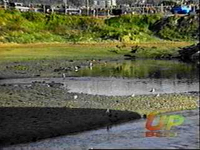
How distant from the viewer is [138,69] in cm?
4219

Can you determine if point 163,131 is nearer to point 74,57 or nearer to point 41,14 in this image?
point 74,57

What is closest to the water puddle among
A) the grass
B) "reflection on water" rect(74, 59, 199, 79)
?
"reflection on water" rect(74, 59, 199, 79)

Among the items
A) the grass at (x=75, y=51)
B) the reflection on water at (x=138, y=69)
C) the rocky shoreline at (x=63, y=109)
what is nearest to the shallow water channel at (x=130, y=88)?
the reflection on water at (x=138, y=69)

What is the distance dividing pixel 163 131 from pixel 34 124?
30.5 feet

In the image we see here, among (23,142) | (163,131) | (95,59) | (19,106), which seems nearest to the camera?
(163,131)

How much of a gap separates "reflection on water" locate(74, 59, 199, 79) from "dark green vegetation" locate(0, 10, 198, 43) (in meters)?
15.0

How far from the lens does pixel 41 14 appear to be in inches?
2904

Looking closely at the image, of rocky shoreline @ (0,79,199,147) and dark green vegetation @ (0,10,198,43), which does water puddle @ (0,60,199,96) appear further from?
dark green vegetation @ (0,10,198,43)

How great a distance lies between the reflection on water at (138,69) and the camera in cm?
3747

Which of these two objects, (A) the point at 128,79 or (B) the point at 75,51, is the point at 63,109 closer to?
(A) the point at 128,79

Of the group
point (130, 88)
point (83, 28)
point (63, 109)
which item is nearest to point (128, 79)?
point (130, 88)

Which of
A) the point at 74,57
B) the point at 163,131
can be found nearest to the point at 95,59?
the point at 74,57

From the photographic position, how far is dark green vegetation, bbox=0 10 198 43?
6269 centimetres

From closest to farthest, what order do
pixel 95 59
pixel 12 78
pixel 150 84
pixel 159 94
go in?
pixel 159 94
pixel 150 84
pixel 12 78
pixel 95 59
